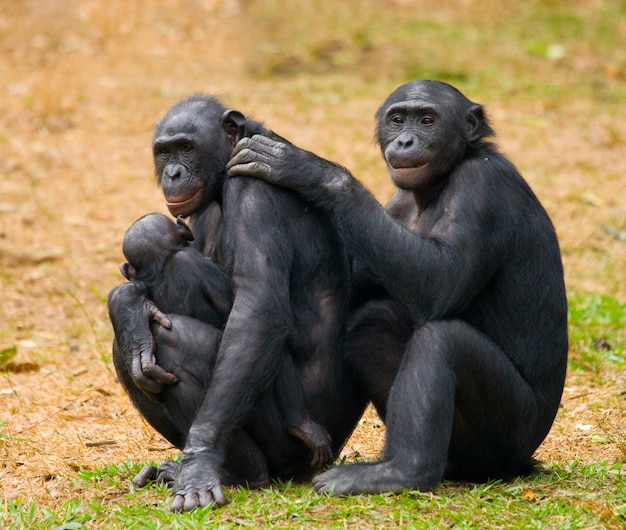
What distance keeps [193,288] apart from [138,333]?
379 mm

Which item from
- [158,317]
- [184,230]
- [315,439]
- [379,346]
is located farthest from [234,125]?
[315,439]

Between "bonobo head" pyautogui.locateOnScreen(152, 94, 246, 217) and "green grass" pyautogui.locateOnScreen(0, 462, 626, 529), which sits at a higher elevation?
"bonobo head" pyautogui.locateOnScreen(152, 94, 246, 217)

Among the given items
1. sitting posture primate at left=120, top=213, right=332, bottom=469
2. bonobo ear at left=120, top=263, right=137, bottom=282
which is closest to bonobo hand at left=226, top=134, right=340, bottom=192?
sitting posture primate at left=120, top=213, right=332, bottom=469

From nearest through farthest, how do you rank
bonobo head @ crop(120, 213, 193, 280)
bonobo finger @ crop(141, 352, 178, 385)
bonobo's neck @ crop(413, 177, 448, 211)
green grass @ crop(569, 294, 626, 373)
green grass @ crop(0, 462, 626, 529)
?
green grass @ crop(0, 462, 626, 529) → bonobo finger @ crop(141, 352, 178, 385) → bonobo head @ crop(120, 213, 193, 280) → bonobo's neck @ crop(413, 177, 448, 211) → green grass @ crop(569, 294, 626, 373)

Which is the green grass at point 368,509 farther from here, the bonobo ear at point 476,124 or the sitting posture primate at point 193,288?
the bonobo ear at point 476,124

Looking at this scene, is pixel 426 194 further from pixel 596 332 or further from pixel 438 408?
pixel 596 332

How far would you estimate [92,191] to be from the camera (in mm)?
12227

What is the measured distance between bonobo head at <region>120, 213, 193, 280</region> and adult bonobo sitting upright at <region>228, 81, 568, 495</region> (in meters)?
0.47

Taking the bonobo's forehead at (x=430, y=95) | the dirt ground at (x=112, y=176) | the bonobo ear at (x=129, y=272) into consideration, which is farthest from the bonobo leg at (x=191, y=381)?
the bonobo's forehead at (x=430, y=95)

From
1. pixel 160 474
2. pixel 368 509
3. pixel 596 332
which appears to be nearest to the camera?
pixel 368 509

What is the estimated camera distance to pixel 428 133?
5734mm

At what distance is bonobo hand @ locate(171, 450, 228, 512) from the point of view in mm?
5074

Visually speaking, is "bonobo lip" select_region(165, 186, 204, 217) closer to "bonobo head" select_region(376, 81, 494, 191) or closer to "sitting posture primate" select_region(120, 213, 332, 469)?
"sitting posture primate" select_region(120, 213, 332, 469)

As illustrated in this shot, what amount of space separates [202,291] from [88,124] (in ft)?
30.0
